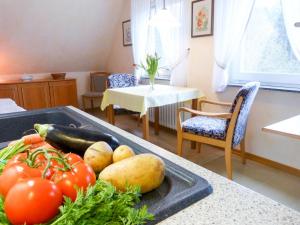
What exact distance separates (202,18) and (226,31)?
0.43 meters

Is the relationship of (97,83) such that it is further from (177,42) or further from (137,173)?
(137,173)

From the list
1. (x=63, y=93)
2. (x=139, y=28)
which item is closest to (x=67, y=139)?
(x=139, y=28)

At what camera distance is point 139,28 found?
12.0 ft

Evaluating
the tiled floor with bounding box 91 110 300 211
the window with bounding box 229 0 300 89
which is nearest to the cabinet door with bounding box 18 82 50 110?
the tiled floor with bounding box 91 110 300 211

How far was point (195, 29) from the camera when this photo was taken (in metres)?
A: 2.81

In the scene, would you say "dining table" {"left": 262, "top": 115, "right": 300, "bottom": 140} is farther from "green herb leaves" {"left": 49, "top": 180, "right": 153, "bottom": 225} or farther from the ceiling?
the ceiling

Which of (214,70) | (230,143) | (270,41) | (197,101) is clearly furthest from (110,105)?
(270,41)

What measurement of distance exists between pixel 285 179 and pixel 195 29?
1.86 meters

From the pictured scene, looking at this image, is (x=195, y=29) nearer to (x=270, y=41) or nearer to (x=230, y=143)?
(x=270, y=41)

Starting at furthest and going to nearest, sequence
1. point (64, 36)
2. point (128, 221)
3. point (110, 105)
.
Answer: point (64, 36) → point (110, 105) → point (128, 221)

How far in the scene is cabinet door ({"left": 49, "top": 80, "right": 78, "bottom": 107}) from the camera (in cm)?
444

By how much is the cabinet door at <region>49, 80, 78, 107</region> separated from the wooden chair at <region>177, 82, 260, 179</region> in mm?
3018

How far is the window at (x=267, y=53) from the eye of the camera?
2.15 m

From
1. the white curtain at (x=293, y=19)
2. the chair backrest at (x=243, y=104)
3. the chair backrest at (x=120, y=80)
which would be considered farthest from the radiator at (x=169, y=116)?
the white curtain at (x=293, y=19)
